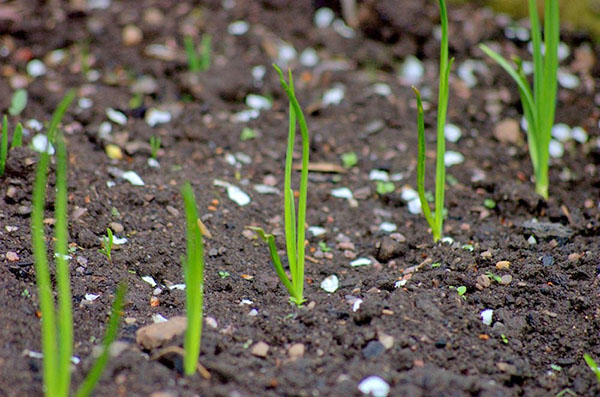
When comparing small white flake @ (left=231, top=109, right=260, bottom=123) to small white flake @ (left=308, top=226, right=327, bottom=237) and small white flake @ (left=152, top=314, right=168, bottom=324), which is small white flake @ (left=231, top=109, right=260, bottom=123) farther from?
small white flake @ (left=152, top=314, right=168, bottom=324)

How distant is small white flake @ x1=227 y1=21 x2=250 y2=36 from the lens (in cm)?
268

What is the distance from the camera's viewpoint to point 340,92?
8.03 feet

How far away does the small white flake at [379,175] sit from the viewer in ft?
6.91

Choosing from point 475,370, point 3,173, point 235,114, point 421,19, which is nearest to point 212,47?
point 235,114

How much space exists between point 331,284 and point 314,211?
39 cm

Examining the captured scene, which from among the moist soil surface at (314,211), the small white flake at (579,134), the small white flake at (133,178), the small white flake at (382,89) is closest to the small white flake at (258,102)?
the moist soil surface at (314,211)

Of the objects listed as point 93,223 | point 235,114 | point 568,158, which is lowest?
point 568,158

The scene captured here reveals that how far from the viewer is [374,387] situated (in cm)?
118

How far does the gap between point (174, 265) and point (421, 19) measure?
1.61m

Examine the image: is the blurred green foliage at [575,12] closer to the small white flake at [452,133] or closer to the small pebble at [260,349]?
the small white flake at [452,133]

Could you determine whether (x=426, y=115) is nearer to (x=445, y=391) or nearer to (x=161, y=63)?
(x=161, y=63)

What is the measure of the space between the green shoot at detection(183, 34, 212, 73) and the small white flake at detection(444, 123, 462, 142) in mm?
899

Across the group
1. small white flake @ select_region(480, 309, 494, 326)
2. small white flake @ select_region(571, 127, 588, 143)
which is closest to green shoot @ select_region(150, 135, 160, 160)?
small white flake @ select_region(480, 309, 494, 326)

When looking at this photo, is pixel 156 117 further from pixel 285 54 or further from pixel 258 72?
pixel 285 54
